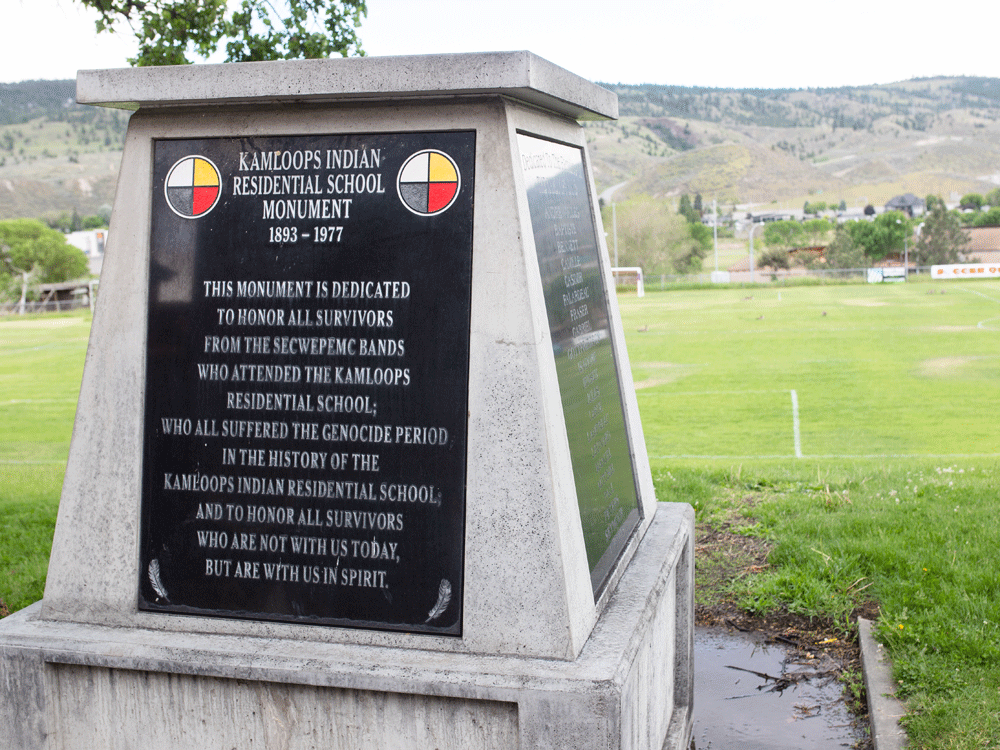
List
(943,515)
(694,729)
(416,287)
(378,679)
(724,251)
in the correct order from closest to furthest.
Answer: (378,679) < (416,287) < (694,729) < (943,515) < (724,251)

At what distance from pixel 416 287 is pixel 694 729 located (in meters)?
2.20

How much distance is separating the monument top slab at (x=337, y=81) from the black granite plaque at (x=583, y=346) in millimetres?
210

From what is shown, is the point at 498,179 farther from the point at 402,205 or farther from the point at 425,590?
the point at 425,590

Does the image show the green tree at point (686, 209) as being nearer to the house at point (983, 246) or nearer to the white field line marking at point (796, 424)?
the house at point (983, 246)

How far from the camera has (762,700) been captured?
3893 mm

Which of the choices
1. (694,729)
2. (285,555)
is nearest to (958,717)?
(694,729)

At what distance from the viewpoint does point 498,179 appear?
8.12ft

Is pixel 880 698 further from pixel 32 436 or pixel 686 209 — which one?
pixel 686 209

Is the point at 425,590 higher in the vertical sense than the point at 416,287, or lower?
lower

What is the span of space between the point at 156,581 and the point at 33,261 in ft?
378

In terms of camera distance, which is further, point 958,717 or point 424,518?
point 958,717

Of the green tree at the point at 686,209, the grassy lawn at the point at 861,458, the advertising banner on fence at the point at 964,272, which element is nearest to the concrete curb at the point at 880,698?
the grassy lawn at the point at 861,458

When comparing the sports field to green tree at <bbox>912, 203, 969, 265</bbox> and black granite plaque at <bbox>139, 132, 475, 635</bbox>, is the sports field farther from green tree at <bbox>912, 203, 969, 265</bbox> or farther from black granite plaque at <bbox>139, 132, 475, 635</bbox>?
green tree at <bbox>912, 203, 969, 265</bbox>

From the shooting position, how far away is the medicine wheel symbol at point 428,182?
2512mm
